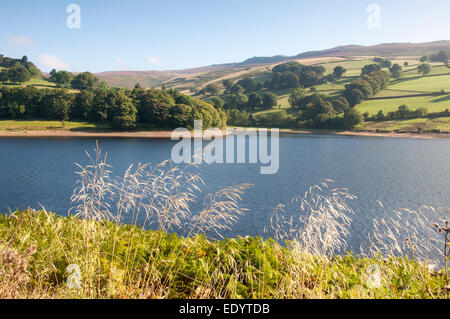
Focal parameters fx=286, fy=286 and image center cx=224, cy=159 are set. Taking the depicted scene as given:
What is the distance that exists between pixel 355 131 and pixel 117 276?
101m

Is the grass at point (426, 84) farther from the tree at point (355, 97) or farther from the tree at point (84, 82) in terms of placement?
the tree at point (84, 82)

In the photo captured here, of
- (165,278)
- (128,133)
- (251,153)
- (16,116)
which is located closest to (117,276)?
(165,278)

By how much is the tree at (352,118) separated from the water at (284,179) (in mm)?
45463

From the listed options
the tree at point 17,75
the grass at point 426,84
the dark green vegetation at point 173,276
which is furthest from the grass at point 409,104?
the tree at point 17,75

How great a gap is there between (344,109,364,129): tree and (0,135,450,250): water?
4546 cm

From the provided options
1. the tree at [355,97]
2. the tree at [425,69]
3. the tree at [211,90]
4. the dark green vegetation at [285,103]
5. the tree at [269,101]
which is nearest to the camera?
the dark green vegetation at [285,103]

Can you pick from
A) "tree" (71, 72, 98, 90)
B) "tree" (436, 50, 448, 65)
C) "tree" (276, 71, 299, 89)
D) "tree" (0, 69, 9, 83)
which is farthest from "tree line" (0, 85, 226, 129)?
"tree" (436, 50, 448, 65)

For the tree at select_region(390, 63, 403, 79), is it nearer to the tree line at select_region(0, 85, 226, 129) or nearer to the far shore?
the far shore

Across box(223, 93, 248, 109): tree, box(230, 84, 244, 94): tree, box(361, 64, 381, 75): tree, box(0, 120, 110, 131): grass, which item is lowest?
box(0, 120, 110, 131): grass

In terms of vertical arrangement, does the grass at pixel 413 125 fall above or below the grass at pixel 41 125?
below

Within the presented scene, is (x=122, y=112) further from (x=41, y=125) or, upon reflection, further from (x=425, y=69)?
(x=425, y=69)

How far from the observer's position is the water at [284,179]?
70.7 ft

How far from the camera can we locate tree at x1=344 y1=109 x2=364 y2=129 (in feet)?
316
